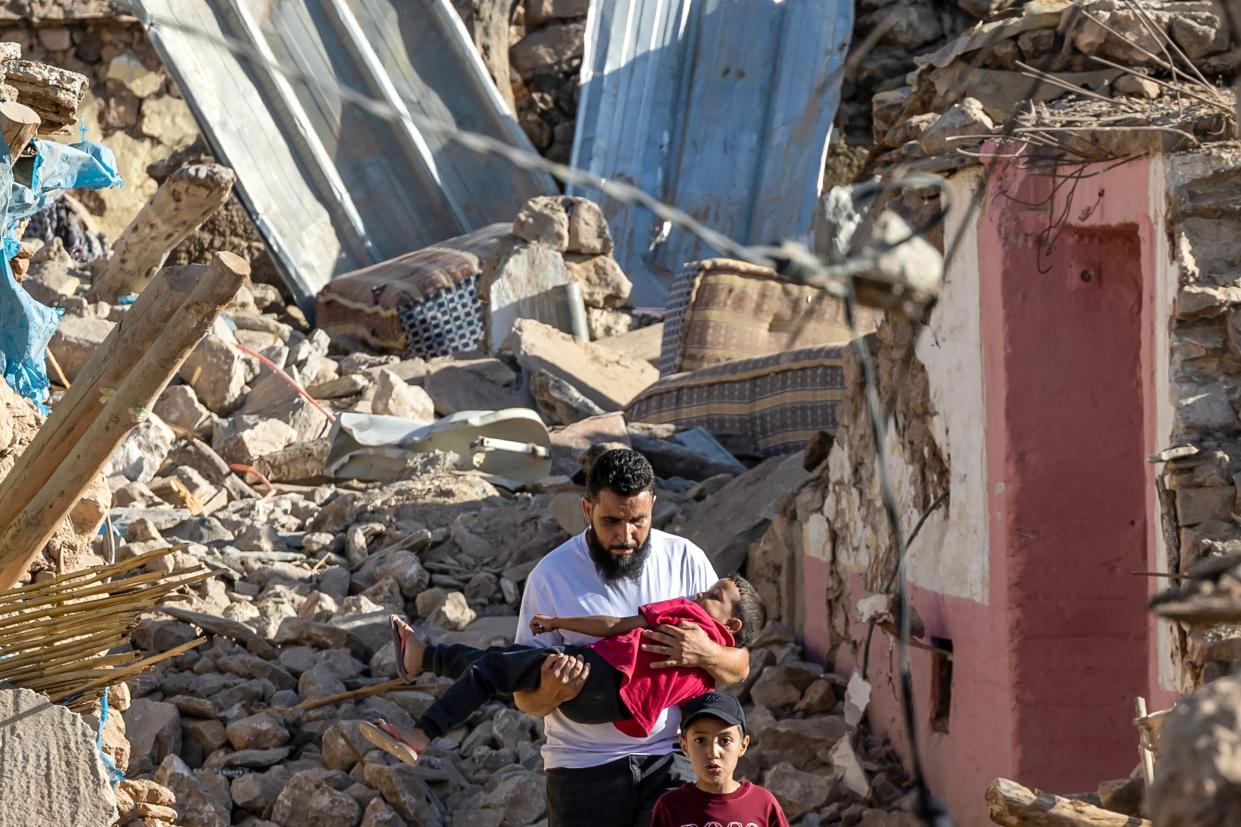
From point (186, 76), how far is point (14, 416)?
9.95 meters

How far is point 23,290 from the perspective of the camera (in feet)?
17.6

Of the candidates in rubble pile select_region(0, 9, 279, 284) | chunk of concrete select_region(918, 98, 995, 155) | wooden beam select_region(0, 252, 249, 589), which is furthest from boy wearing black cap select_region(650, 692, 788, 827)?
rubble pile select_region(0, 9, 279, 284)

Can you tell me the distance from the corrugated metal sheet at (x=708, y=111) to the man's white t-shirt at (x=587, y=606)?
37.2 feet

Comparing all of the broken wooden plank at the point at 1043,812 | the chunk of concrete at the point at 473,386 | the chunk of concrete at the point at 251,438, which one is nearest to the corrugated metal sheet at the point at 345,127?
the chunk of concrete at the point at 473,386

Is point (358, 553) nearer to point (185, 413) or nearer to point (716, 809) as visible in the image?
point (185, 413)

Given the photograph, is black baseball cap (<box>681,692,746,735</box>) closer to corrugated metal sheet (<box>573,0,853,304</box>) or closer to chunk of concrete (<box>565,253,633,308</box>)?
chunk of concrete (<box>565,253,633,308</box>)

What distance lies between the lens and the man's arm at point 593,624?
4.04m

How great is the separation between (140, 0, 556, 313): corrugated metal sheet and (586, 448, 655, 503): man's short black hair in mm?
10735

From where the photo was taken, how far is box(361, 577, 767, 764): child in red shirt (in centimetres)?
399

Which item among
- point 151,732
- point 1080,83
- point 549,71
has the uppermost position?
point 549,71

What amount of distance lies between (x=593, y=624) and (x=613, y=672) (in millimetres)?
138

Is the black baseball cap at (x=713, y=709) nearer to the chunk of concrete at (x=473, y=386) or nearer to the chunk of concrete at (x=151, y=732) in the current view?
the chunk of concrete at (x=151, y=732)

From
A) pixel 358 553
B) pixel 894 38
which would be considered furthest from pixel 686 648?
pixel 894 38

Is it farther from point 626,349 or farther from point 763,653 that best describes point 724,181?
point 763,653
